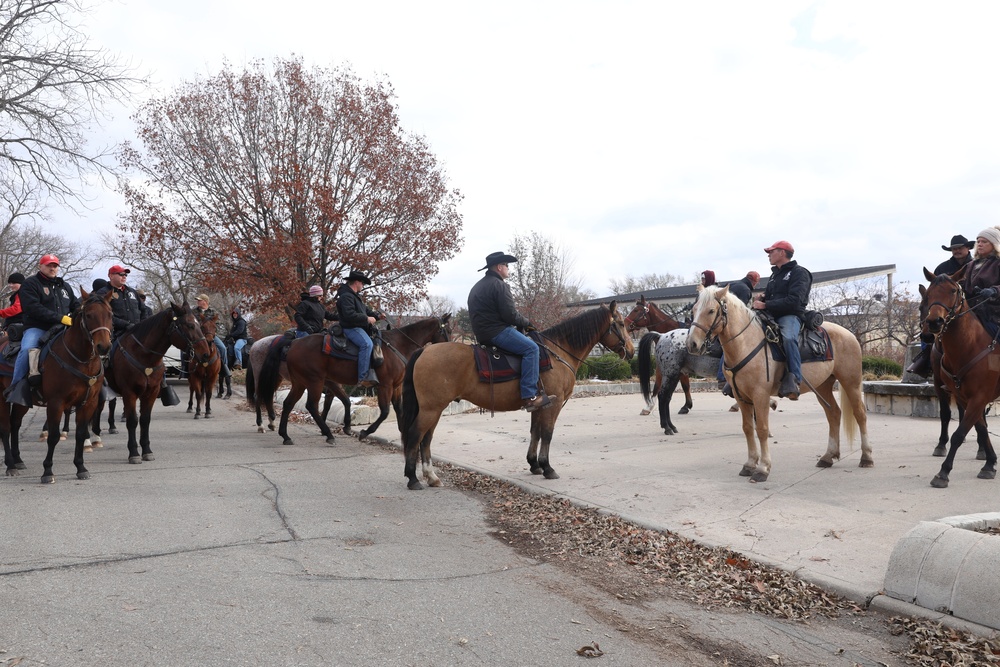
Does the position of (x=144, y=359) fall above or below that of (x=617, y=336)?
below

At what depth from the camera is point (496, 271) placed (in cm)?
833

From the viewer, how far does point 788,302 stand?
27.6 ft

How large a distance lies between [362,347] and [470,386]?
4235 mm

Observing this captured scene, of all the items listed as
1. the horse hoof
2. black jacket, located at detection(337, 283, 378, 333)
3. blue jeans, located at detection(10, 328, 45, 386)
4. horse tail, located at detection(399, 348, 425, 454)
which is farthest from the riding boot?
blue jeans, located at detection(10, 328, 45, 386)

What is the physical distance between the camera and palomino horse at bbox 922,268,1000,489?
24.8ft

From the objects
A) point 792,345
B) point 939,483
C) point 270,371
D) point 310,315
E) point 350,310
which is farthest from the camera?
point 310,315

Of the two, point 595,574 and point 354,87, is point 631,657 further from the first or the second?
point 354,87

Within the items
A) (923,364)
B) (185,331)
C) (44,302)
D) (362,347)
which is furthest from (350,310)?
(923,364)

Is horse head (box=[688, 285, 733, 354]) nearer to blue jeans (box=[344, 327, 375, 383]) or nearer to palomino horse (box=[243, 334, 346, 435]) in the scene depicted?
blue jeans (box=[344, 327, 375, 383])

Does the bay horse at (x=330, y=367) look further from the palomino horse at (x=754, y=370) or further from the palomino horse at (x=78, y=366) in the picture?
the palomino horse at (x=754, y=370)

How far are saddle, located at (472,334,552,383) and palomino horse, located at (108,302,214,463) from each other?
4741 mm

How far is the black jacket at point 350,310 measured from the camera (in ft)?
38.4

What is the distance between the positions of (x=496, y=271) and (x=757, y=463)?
3801mm

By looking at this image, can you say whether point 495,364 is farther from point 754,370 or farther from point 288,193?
point 288,193
